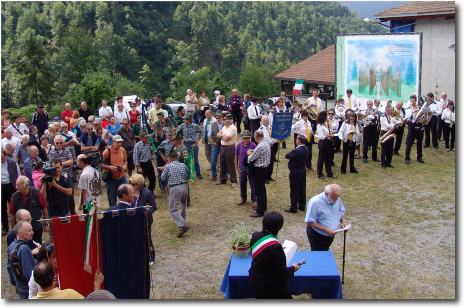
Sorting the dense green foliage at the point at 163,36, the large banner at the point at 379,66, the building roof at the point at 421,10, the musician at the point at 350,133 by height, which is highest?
the dense green foliage at the point at 163,36

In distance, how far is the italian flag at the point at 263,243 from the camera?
5.18 meters

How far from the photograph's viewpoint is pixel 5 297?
24.2 feet

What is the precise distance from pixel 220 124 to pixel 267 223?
7489 mm

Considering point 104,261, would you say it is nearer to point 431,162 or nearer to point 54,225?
point 54,225

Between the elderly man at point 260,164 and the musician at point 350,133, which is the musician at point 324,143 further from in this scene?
the elderly man at point 260,164

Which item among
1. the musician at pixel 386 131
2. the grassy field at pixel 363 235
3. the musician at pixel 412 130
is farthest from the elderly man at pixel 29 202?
the musician at pixel 412 130

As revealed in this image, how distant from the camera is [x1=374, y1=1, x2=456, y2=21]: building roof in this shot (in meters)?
19.7

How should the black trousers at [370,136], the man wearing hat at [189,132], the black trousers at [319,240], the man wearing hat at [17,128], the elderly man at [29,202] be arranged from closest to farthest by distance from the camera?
the black trousers at [319,240]
the elderly man at [29,202]
the man wearing hat at [189,132]
the man wearing hat at [17,128]
the black trousers at [370,136]

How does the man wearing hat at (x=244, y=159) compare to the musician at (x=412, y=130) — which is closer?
the man wearing hat at (x=244, y=159)

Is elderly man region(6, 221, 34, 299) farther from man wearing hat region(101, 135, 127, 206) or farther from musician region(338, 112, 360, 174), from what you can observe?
musician region(338, 112, 360, 174)

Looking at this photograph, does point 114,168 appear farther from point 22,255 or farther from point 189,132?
point 22,255

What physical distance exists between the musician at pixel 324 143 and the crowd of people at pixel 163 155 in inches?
1.0

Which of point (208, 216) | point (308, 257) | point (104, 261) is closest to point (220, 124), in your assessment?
point (208, 216)

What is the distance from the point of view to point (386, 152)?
13914mm
